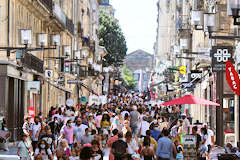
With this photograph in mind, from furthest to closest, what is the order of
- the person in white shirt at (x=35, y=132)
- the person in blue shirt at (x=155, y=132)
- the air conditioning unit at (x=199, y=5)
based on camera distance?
the air conditioning unit at (x=199, y=5) → the person in white shirt at (x=35, y=132) → the person in blue shirt at (x=155, y=132)

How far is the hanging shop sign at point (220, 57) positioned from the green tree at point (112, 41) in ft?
178

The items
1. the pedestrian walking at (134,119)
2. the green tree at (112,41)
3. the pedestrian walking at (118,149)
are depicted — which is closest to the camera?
the pedestrian walking at (118,149)

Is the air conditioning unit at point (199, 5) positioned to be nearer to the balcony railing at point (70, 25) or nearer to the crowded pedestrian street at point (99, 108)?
the crowded pedestrian street at point (99, 108)

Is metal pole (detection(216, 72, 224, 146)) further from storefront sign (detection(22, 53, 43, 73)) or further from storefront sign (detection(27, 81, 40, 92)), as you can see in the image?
storefront sign (detection(22, 53, 43, 73))

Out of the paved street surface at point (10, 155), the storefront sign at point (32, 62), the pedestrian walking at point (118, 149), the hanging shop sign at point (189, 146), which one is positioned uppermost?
the storefront sign at point (32, 62)

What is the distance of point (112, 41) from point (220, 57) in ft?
183

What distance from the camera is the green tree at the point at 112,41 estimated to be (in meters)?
78.1

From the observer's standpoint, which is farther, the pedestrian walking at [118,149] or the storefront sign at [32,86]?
the storefront sign at [32,86]

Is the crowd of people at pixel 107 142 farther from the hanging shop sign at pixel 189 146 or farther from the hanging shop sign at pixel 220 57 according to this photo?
the hanging shop sign at pixel 220 57

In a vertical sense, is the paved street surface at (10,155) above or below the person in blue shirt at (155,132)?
below

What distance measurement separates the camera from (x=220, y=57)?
77.4ft

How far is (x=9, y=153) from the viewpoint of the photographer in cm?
2186

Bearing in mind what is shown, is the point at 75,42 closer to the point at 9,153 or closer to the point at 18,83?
the point at 18,83

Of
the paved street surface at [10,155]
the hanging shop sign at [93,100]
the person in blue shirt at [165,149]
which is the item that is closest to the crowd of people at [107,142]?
the person in blue shirt at [165,149]
